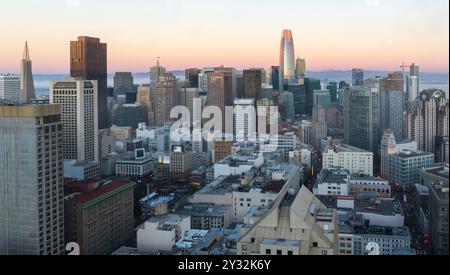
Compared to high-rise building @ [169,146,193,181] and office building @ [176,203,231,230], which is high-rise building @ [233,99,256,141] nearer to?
high-rise building @ [169,146,193,181]

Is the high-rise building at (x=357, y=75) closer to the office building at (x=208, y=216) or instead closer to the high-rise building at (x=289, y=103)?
the office building at (x=208, y=216)

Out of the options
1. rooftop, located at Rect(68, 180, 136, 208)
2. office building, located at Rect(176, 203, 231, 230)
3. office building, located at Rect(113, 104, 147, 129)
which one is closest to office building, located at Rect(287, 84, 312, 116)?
office building, located at Rect(113, 104, 147, 129)

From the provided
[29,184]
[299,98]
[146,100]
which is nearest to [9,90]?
[29,184]

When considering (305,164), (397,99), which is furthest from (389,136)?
(305,164)

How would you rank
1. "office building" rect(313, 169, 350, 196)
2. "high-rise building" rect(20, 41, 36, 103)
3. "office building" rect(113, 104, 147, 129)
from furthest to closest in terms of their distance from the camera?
"office building" rect(113, 104, 147, 129), "office building" rect(313, 169, 350, 196), "high-rise building" rect(20, 41, 36, 103)

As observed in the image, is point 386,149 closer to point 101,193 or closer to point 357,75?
point 357,75

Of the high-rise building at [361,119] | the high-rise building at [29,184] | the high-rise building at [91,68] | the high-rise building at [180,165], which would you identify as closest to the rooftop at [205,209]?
the high-rise building at [29,184]
